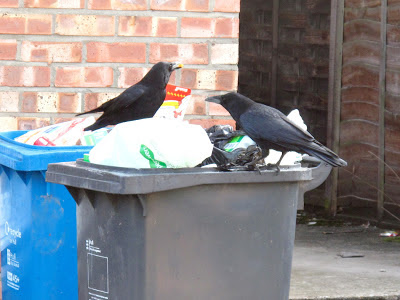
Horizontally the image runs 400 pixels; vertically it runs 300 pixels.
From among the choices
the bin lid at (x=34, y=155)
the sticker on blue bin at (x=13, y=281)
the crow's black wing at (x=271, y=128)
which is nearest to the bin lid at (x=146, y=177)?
the crow's black wing at (x=271, y=128)

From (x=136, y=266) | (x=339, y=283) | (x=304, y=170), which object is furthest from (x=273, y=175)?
(x=339, y=283)

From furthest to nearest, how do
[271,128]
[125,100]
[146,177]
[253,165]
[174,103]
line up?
1. [174,103]
2. [125,100]
3. [271,128]
4. [253,165]
5. [146,177]

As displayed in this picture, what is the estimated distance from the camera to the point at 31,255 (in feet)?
12.6

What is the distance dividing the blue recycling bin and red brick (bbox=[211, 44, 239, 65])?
134 cm

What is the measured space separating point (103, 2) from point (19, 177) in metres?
1.40

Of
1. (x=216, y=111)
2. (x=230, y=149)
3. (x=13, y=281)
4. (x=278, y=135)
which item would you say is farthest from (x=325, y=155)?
(x=216, y=111)

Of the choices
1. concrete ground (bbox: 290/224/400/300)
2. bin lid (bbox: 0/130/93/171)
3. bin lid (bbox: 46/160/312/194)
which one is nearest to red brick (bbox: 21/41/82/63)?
bin lid (bbox: 0/130/93/171)

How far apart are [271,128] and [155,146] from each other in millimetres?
498

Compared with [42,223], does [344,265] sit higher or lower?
lower

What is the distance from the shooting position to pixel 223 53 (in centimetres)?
498

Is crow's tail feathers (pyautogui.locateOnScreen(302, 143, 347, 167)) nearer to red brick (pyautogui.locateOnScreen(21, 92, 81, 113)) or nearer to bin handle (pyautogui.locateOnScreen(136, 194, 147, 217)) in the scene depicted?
bin handle (pyautogui.locateOnScreen(136, 194, 147, 217))

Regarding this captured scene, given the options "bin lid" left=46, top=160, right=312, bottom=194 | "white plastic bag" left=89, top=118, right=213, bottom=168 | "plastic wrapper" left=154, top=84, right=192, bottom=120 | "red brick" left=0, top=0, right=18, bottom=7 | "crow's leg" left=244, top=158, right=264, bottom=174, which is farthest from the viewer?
"red brick" left=0, top=0, right=18, bottom=7

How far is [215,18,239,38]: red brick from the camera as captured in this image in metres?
4.96

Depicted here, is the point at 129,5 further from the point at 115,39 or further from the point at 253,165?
the point at 253,165
